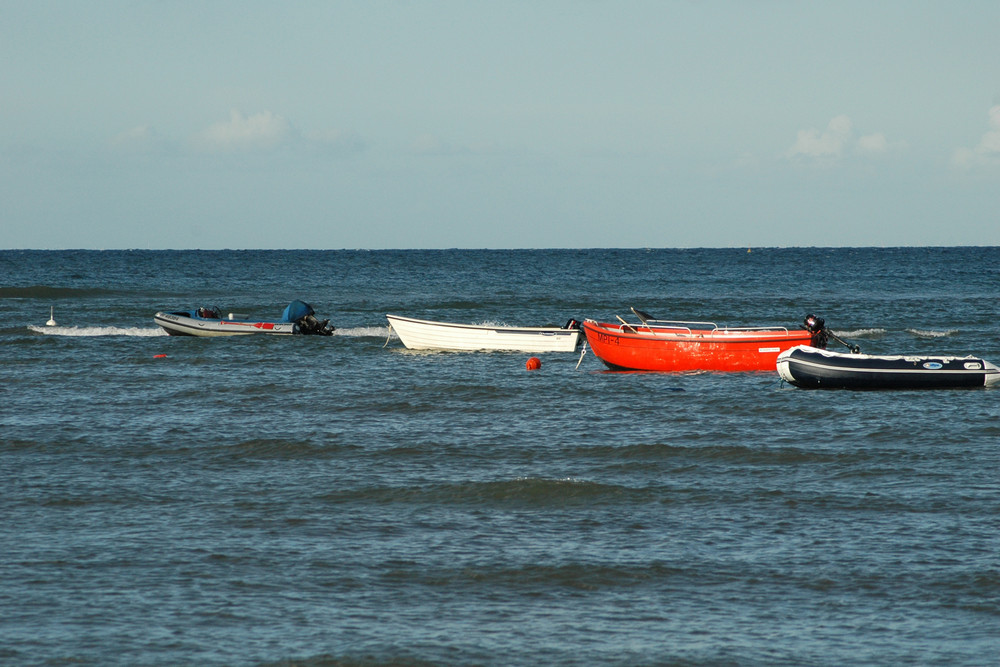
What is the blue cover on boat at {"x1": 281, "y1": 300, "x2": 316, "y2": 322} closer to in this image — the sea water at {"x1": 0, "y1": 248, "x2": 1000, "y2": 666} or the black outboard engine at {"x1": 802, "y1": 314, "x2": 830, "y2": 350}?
the sea water at {"x1": 0, "y1": 248, "x2": 1000, "y2": 666}

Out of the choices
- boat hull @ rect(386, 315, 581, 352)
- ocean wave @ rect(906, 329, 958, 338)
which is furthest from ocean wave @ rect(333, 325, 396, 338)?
ocean wave @ rect(906, 329, 958, 338)

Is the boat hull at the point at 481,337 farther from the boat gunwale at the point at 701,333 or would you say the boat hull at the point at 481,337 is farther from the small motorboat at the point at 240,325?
the small motorboat at the point at 240,325

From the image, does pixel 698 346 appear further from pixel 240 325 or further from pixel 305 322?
pixel 240 325

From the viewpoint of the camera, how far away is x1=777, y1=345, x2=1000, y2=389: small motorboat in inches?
755

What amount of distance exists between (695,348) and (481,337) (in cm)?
606

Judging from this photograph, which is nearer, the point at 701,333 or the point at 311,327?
the point at 701,333

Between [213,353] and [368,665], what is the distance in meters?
20.9

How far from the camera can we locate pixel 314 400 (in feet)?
60.7

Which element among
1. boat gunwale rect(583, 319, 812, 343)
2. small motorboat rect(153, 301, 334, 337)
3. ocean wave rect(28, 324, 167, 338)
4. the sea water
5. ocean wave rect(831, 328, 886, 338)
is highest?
boat gunwale rect(583, 319, 812, 343)

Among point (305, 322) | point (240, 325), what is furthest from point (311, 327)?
point (240, 325)

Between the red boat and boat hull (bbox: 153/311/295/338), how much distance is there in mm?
10971

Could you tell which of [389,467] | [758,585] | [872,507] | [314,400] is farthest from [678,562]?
[314,400]

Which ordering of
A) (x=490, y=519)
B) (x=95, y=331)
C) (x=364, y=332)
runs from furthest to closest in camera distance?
(x=95, y=331), (x=364, y=332), (x=490, y=519)

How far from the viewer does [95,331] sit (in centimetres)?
3250
